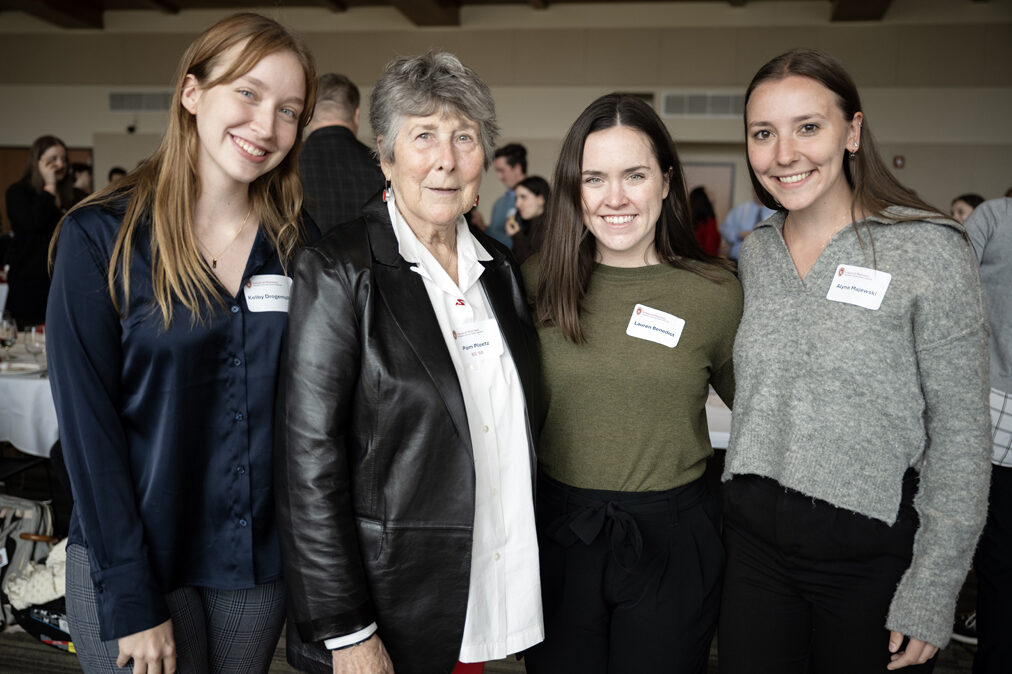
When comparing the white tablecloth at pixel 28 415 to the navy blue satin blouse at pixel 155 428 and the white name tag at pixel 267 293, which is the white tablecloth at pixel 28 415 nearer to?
the navy blue satin blouse at pixel 155 428

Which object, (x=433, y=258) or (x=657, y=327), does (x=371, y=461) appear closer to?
(x=433, y=258)

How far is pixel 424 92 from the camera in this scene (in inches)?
54.7

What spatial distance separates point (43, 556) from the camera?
2660mm

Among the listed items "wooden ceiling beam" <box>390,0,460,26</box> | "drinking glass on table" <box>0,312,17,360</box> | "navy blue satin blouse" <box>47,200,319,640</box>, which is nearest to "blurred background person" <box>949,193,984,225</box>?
"navy blue satin blouse" <box>47,200,319,640</box>

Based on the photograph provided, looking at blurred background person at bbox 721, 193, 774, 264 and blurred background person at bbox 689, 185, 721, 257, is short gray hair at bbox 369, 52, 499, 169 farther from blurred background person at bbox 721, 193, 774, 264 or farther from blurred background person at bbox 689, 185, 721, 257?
blurred background person at bbox 721, 193, 774, 264

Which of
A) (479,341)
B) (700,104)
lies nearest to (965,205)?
(700,104)

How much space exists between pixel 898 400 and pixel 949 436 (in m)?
0.11

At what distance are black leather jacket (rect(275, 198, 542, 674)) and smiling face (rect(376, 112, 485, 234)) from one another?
9 centimetres

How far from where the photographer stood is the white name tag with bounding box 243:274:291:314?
1364 mm

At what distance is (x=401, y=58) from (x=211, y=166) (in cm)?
41

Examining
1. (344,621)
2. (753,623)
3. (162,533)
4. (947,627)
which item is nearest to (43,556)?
(162,533)

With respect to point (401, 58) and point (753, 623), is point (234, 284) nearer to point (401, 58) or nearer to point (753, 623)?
point (401, 58)

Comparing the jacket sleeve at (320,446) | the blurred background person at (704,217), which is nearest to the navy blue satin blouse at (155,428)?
the jacket sleeve at (320,446)

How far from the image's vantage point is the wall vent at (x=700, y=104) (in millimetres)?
9492
